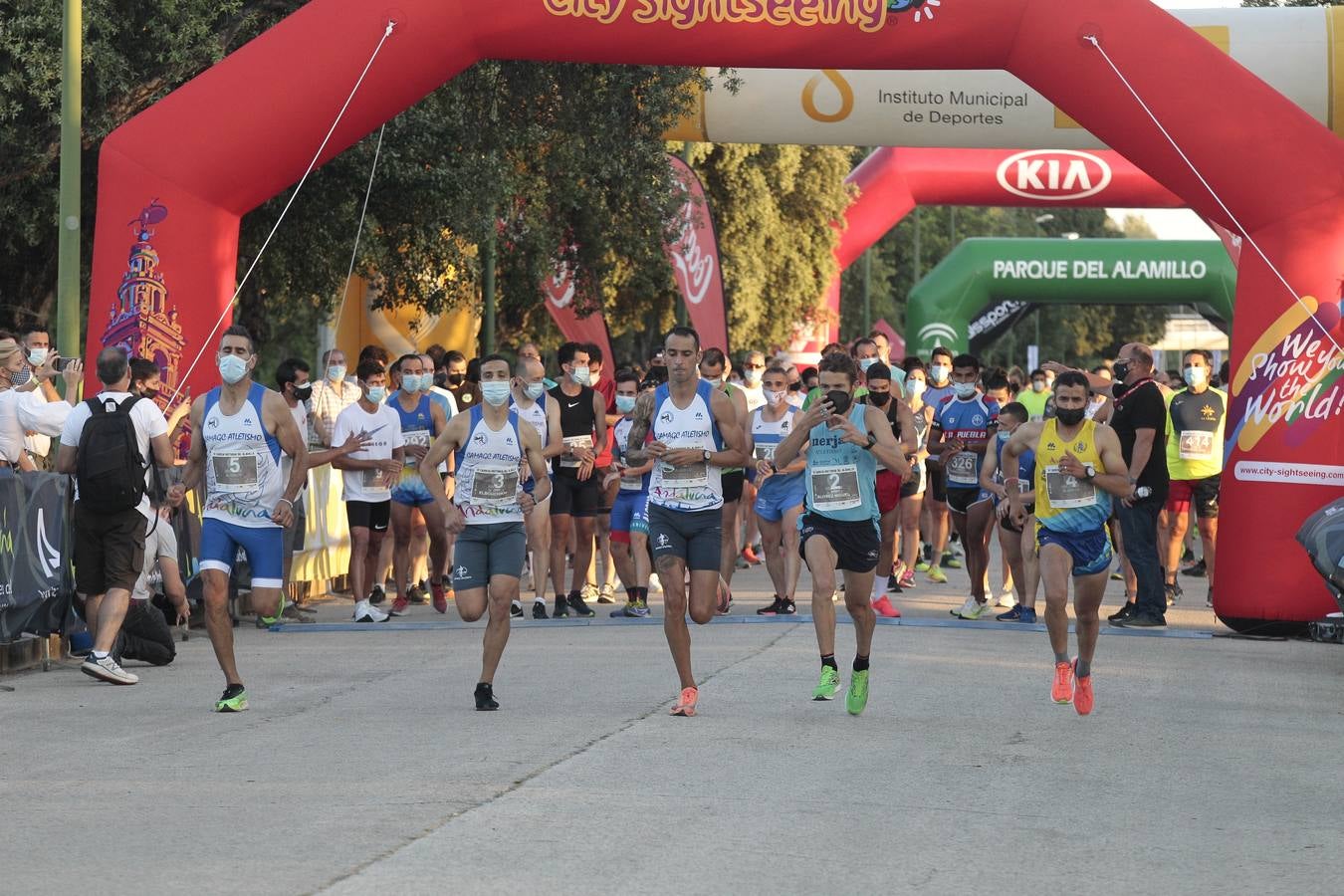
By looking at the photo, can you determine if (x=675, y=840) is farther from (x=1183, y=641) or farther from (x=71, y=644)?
(x=1183, y=641)

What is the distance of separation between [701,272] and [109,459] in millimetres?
15746

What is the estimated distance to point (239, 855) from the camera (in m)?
6.42

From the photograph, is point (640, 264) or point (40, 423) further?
Result: point (640, 264)

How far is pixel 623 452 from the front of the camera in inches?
615

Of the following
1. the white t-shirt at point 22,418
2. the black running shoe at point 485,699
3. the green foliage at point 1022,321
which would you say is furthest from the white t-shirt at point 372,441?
the green foliage at point 1022,321

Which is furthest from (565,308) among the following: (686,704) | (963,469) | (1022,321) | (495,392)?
(1022,321)

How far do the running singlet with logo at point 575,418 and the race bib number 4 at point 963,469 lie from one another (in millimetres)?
2965

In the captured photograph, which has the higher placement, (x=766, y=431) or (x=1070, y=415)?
(x=766, y=431)

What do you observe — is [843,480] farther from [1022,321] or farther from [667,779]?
[1022,321]

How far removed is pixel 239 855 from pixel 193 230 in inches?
355

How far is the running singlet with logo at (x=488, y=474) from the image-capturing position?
10.4m

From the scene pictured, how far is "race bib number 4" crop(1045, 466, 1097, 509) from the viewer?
10.6 meters

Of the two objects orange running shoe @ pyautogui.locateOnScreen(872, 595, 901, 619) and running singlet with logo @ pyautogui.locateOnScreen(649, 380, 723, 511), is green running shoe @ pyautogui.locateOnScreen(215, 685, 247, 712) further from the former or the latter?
orange running shoe @ pyautogui.locateOnScreen(872, 595, 901, 619)

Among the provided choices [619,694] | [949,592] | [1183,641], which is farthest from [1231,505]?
[619,694]
